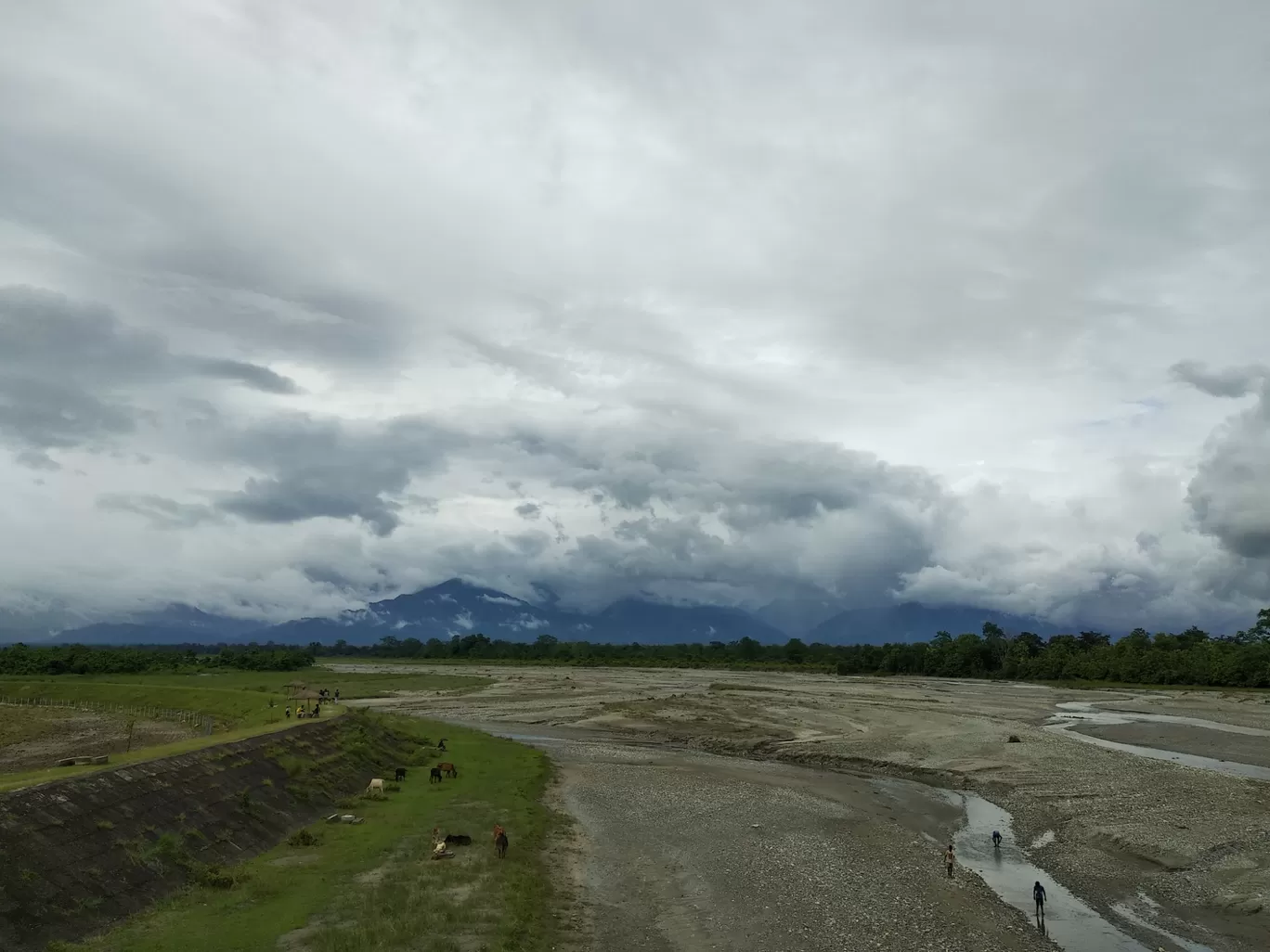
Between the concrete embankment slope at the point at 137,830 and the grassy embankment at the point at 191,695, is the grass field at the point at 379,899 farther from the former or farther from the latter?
the grassy embankment at the point at 191,695

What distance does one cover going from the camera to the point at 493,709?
110 meters

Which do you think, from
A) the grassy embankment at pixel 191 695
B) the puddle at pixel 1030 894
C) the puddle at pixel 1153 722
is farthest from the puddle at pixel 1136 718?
the grassy embankment at pixel 191 695

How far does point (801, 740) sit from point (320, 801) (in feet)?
161

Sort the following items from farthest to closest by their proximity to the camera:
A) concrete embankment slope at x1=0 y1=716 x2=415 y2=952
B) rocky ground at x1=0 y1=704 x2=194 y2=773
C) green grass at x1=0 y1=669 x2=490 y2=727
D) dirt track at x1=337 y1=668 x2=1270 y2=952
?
1. green grass at x1=0 y1=669 x2=490 y2=727
2. rocky ground at x1=0 y1=704 x2=194 y2=773
3. dirt track at x1=337 y1=668 x2=1270 y2=952
4. concrete embankment slope at x1=0 y1=716 x2=415 y2=952

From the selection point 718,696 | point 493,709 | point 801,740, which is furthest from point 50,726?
point 718,696

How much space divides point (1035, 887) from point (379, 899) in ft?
76.0

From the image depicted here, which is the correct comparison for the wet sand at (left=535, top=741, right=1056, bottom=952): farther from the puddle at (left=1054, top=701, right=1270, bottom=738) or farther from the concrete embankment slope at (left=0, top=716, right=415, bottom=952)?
the puddle at (left=1054, top=701, right=1270, bottom=738)

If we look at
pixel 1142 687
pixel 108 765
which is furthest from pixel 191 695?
pixel 1142 687

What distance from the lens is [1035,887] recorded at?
28.3 m

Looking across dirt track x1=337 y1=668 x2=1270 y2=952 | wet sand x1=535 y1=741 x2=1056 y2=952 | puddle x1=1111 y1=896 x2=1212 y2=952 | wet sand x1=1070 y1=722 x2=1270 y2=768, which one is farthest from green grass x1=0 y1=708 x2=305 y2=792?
wet sand x1=1070 y1=722 x2=1270 y2=768

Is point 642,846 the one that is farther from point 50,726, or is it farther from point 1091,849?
point 50,726

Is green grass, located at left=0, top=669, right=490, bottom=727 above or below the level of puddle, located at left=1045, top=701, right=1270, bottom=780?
below

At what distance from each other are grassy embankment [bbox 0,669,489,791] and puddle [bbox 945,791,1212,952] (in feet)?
120

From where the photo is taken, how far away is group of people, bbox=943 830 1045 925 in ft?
91.5
